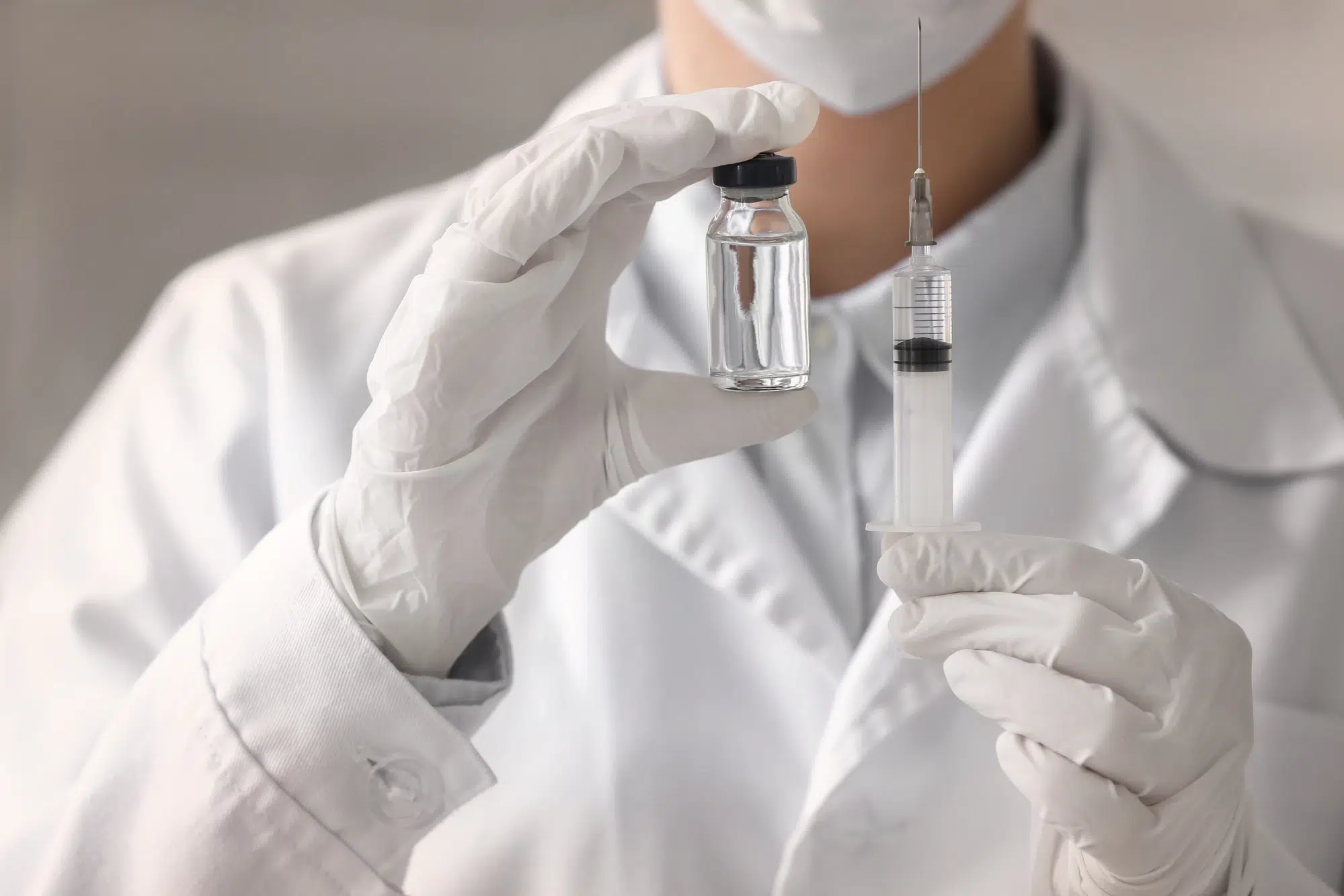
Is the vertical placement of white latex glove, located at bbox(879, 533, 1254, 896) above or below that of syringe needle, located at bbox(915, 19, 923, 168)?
below

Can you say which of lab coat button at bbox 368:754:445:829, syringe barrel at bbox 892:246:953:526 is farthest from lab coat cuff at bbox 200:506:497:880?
syringe barrel at bbox 892:246:953:526

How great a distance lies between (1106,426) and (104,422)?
2.63 feet

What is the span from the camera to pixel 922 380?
Result: 70 centimetres

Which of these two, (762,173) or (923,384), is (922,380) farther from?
(762,173)

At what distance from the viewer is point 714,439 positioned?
29.3 inches

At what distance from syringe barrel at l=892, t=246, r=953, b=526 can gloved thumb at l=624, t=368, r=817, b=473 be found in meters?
0.06

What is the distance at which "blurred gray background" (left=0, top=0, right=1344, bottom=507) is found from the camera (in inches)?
Answer: 44.8

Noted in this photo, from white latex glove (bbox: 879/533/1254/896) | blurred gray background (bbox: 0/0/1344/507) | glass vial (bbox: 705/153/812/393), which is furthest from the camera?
blurred gray background (bbox: 0/0/1344/507)

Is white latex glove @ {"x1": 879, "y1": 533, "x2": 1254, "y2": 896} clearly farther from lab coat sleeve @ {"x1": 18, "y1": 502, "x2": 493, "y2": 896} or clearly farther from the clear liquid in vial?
lab coat sleeve @ {"x1": 18, "y1": 502, "x2": 493, "y2": 896}

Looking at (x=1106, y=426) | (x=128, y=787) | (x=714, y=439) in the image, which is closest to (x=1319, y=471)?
(x=1106, y=426)

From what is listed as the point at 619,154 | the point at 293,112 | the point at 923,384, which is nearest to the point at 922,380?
the point at 923,384

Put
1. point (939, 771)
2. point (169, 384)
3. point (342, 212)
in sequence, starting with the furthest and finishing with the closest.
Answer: point (342, 212)
point (169, 384)
point (939, 771)

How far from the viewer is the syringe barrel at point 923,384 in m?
0.70

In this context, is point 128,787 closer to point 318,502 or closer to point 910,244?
point 318,502
